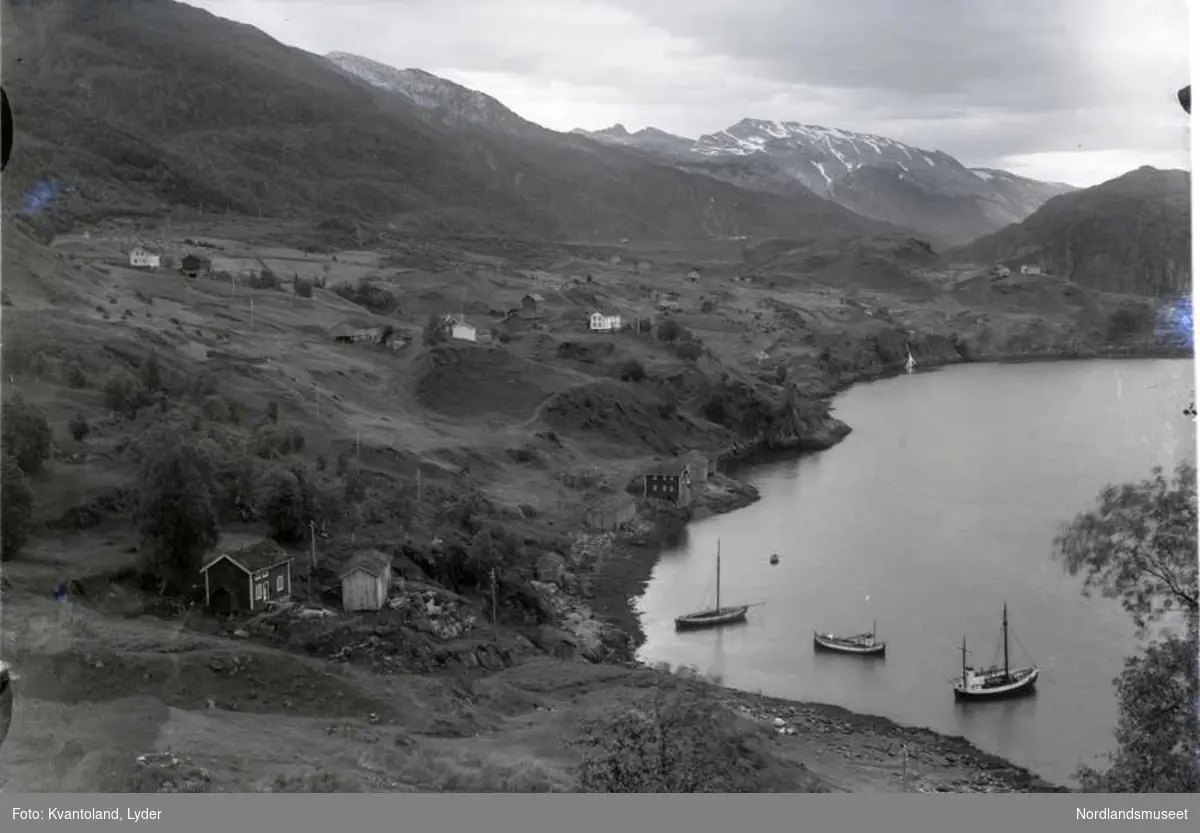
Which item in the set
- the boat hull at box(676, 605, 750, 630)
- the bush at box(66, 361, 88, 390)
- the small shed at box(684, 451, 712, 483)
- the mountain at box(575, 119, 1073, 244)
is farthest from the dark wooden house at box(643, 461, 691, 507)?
the mountain at box(575, 119, 1073, 244)

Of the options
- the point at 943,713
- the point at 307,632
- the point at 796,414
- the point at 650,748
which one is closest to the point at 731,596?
the point at 943,713

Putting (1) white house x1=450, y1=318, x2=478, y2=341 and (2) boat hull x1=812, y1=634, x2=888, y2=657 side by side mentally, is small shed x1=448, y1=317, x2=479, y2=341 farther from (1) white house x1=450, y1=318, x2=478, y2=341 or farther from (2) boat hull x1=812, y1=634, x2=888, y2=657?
(2) boat hull x1=812, y1=634, x2=888, y2=657

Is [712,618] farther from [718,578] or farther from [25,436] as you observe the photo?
[25,436]

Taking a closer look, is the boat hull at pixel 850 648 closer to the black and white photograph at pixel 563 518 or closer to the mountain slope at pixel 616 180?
the black and white photograph at pixel 563 518

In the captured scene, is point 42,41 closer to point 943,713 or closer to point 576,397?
point 576,397

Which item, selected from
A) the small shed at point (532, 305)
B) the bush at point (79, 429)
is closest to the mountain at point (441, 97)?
the small shed at point (532, 305)

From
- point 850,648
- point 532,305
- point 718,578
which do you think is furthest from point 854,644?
point 532,305
